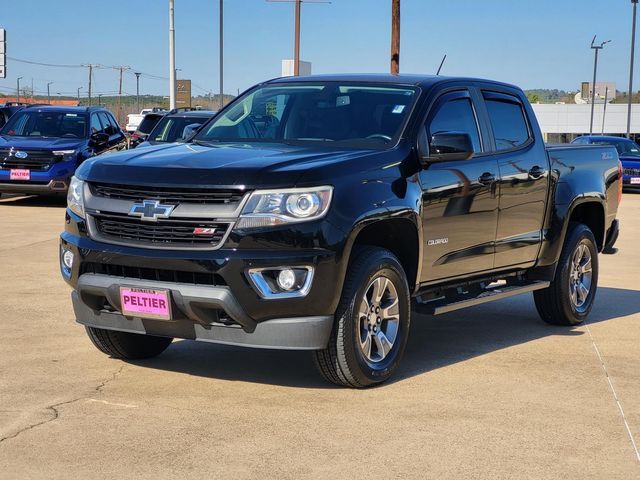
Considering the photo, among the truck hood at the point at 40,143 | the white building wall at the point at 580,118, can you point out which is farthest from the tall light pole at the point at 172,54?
the white building wall at the point at 580,118

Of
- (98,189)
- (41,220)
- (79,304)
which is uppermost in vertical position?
(98,189)

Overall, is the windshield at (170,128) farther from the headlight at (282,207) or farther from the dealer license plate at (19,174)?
the headlight at (282,207)

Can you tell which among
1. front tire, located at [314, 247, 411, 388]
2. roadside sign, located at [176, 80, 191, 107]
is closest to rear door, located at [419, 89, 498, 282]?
front tire, located at [314, 247, 411, 388]

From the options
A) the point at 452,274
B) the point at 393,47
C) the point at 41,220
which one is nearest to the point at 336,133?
the point at 452,274

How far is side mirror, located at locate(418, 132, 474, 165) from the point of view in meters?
7.19

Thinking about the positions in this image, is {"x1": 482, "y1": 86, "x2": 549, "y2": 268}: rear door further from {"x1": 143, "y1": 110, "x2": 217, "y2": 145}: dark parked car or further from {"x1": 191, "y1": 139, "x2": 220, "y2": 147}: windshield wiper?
{"x1": 143, "y1": 110, "x2": 217, "y2": 145}: dark parked car

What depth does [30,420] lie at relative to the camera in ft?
19.4

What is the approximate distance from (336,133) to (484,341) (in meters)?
2.10

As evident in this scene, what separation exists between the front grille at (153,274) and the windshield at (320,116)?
1.44 m

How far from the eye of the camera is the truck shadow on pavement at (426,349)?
7.19 meters

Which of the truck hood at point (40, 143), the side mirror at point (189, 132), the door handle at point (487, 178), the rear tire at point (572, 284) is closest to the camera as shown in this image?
the door handle at point (487, 178)

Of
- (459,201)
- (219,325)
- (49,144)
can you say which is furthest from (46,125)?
(219,325)

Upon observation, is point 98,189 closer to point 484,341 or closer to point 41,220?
point 484,341

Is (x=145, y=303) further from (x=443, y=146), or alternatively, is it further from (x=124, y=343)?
(x=443, y=146)
